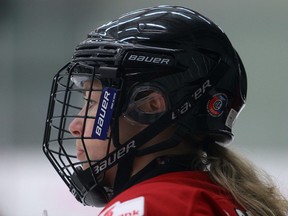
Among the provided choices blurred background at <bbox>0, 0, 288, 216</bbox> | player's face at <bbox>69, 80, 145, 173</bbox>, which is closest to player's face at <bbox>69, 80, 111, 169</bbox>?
player's face at <bbox>69, 80, 145, 173</bbox>

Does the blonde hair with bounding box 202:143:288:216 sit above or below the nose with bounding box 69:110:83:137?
below

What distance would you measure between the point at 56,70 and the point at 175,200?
61.3 inches

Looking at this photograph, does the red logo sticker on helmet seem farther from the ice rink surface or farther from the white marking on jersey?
the ice rink surface

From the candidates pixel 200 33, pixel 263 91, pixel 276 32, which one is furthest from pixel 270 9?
pixel 200 33

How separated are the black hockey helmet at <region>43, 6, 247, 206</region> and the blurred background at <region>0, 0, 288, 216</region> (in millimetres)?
790

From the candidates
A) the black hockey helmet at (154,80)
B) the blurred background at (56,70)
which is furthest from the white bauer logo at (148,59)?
the blurred background at (56,70)

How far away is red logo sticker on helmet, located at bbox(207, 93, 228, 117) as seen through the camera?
41.6 inches

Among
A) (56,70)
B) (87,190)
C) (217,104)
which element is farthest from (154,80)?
(56,70)

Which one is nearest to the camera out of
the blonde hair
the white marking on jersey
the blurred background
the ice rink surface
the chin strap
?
the white marking on jersey

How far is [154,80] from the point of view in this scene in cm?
100

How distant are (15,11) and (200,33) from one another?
148cm

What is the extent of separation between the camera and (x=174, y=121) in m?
1.00

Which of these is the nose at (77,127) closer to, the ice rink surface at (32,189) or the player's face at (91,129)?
the player's face at (91,129)

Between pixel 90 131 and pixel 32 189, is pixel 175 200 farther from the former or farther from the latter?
pixel 32 189
